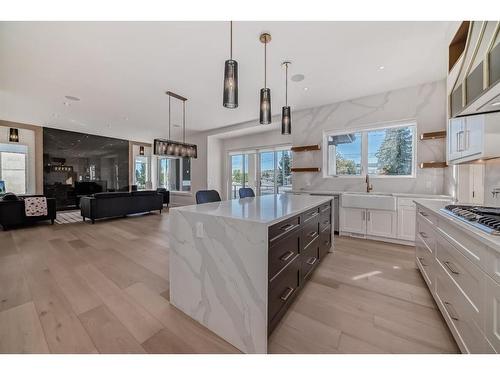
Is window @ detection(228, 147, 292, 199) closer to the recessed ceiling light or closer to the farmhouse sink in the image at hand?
the farmhouse sink

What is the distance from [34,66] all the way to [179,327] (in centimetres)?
429

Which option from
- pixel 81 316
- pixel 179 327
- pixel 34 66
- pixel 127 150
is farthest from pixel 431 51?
pixel 127 150

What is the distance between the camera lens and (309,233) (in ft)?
6.97

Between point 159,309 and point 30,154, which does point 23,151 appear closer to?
point 30,154

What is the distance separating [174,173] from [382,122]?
808 centimetres

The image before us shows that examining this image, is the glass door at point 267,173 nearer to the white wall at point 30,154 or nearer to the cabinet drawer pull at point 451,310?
the cabinet drawer pull at point 451,310

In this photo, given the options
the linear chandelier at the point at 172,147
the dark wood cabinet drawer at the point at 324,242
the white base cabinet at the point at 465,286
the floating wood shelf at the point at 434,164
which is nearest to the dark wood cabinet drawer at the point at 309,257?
the dark wood cabinet drawer at the point at 324,242

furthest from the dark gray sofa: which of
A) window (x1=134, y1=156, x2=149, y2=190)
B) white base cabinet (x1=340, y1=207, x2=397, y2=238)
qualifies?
white base cabinet (x1=340, y1=207, x2=397, y2=238)

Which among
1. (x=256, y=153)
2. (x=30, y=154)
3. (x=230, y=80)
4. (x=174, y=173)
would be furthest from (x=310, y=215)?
(x=30, y=154)

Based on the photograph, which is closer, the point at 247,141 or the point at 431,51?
the point at 431,51

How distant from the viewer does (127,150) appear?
8789 millimetres
